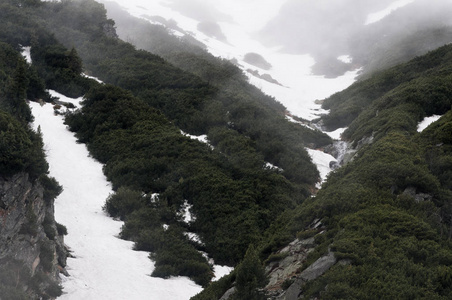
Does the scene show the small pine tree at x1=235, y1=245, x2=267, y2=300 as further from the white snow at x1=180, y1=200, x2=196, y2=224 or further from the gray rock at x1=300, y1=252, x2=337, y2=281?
the white snow at x1=180, y1=200, x2=196, y2=224

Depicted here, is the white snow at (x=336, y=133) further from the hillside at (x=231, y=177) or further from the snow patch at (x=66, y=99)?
the snow patch at (x=66, y=99)

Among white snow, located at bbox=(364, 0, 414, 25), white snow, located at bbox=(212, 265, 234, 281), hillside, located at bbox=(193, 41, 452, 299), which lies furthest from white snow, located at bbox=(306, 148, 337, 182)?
white snow, located at bbox=(364, 0, 414, 25)

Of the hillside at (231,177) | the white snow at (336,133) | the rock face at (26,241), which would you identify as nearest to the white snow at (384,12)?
the hillside at (231,177)

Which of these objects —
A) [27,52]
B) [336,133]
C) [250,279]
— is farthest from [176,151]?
[27,52]

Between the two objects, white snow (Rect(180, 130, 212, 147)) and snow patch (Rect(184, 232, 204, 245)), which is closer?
snow patch (Rect(184, 232, 204, 245))

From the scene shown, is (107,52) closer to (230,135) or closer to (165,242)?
(230,135)

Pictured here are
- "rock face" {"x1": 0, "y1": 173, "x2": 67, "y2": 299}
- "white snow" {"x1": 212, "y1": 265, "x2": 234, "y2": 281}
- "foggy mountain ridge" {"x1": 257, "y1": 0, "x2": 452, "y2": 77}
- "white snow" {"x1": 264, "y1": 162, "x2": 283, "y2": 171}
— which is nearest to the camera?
"rock face" {"x1": 0, "y1": 173, "x2": 67, "y2": 299}

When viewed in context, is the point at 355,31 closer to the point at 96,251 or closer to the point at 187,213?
the point at 187,213
